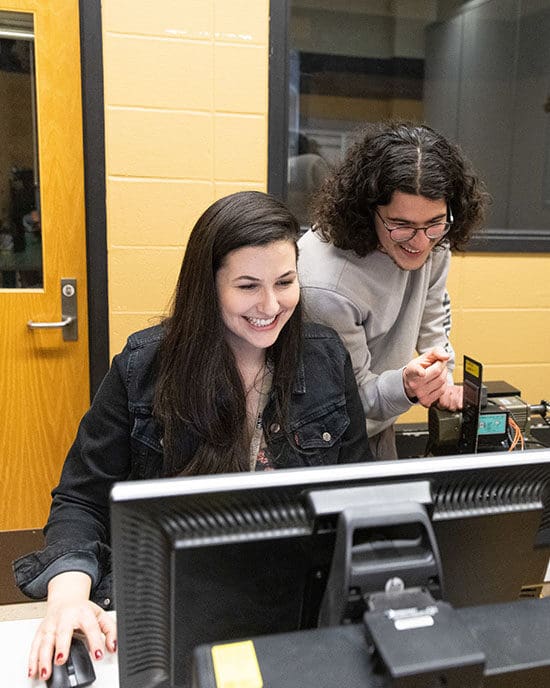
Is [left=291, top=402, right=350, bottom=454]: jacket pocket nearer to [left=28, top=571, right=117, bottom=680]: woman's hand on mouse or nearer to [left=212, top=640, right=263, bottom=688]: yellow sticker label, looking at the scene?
[left=28, top=571, right=117, bottom=680]: woman's hand on mouse

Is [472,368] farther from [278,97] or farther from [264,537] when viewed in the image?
[278,97]

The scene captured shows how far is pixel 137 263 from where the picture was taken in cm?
239

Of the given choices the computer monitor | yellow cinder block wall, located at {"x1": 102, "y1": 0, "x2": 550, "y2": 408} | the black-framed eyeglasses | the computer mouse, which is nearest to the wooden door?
yellow cinder block wall, located at {"x1": 102, "y1": 0, "x2": 550, "y2": 408}

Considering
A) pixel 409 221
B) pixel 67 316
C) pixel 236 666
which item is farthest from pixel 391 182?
pixel 67 316

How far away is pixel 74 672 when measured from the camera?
93 cm

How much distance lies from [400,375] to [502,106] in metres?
1.83

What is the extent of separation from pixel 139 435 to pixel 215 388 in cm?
17

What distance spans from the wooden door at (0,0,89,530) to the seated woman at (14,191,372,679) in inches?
47.8

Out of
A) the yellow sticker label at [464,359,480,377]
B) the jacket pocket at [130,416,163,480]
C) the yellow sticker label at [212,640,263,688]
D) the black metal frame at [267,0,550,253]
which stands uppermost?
the black metal frame at [267,0,550,253]

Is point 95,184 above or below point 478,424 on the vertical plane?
above

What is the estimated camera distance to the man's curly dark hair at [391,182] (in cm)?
Result: 149

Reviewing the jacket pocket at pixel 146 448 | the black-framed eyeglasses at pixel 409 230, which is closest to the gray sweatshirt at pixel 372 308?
the black-framed eyeglasses at pixel 409 230

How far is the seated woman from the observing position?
125 cm

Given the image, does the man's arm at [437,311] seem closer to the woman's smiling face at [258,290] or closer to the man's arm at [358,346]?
the man's arm at [358,346]
